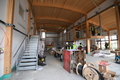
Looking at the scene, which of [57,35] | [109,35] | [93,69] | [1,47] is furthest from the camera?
[57,35]

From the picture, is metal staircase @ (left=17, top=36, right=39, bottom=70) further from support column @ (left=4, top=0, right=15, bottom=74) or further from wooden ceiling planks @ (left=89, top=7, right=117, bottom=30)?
wooden ceiling planks @ (left=89, top=7, right=117, bottom=30)

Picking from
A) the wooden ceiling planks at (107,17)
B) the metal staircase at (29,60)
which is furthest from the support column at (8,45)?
the wooden ceiling planks at (107,17)

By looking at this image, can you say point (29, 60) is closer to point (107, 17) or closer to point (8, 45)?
point (8, 45)

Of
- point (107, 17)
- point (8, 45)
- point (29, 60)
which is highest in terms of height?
point (107, 17)

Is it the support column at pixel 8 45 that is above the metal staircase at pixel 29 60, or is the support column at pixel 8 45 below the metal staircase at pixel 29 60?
above

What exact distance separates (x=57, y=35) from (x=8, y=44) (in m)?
17.6

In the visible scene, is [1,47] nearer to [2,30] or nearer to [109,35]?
[2,30]

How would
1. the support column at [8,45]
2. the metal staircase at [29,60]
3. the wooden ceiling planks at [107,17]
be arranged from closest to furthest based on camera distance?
the support column at [8,45], the metal staircase at [29,60], the wooden ceiling planks at [107,17]

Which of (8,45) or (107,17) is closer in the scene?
(8,45)

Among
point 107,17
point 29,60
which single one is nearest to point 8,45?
point 29,60

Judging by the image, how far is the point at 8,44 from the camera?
265cm

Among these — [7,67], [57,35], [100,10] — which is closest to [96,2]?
[100,10]

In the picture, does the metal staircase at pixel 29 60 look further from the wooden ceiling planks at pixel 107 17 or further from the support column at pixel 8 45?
the wooden ceiling planks at pixel 107 17

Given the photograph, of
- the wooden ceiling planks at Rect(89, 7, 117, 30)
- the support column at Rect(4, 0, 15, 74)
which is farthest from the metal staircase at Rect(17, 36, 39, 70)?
the wooden ceiling planks at Rect(89, 7, 117, 30)
